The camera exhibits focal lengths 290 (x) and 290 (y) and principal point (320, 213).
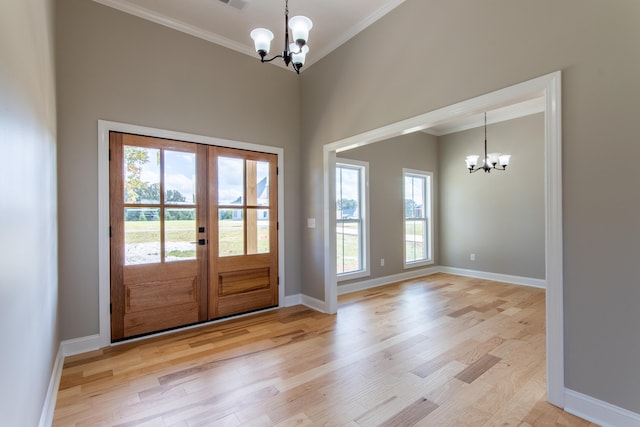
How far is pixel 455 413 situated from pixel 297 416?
1.04 metres

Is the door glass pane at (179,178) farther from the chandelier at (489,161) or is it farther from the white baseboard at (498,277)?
the white baseboard at (498,277)

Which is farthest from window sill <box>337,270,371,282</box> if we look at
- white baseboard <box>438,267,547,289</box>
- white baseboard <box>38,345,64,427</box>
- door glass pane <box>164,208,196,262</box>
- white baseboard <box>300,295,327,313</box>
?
white baseboard <box>38,345,64,427</box>

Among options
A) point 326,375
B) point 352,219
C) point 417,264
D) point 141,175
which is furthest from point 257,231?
point 417,264

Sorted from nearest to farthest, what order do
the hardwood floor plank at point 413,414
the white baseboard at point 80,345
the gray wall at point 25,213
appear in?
the gray wall at point 25,213 → the hardwood floor plank at point 413,414 → the white baseboard at point 80,345

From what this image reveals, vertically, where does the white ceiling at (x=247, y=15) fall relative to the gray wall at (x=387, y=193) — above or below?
above

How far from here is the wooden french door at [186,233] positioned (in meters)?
3.02

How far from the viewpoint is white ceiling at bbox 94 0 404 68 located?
301 centimetres

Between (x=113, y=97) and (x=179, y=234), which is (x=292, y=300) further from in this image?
(x=113, y=97)

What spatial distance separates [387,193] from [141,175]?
405 centimetres

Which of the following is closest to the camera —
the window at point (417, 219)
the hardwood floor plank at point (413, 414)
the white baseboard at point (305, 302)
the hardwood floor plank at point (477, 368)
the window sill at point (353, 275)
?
the hardwood floor plank at point (413, 414)

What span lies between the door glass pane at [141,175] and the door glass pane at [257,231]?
1.13 metres

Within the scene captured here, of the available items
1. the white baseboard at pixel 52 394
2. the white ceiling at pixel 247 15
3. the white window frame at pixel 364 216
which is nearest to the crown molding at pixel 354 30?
the white ceiling at pixel 247 15

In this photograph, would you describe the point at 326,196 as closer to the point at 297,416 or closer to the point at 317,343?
the point at 317,343

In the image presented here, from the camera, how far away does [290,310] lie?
3.99m
